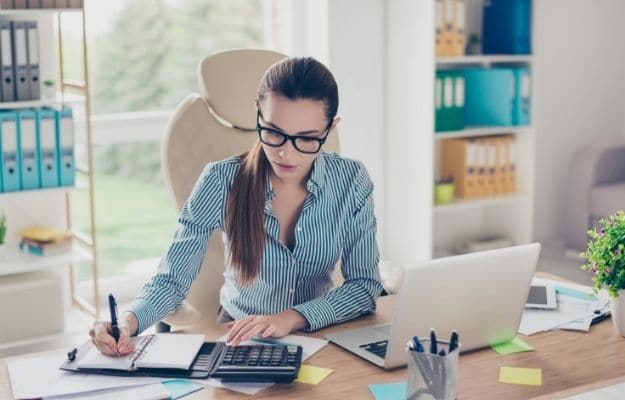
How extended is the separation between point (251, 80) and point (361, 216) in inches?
21.2

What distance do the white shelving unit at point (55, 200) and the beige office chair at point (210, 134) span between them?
1.14 m

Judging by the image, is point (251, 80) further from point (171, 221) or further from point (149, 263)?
point (171, 221)

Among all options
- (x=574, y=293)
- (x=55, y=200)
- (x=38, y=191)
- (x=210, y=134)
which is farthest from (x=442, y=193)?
(x=574, y=293)

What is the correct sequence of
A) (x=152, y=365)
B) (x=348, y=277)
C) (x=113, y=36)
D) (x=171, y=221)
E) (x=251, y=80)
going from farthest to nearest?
(x=171, y=221) → (x=113, y=36) → (x=251, y=80) → (x=348, y=277) → (x=152, y=365)

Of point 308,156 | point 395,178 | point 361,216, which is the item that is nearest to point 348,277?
point 361,216

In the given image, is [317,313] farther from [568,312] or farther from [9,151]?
[9,151]

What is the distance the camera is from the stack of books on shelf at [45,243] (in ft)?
11.5

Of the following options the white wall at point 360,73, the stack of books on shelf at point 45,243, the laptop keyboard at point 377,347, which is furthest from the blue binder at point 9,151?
the laptop keyboard at point 377,347

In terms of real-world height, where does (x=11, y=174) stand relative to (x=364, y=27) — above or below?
below

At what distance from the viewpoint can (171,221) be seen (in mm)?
5430

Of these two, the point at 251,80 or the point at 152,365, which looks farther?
the point at 251,80

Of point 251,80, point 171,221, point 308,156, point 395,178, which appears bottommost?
point 171,221

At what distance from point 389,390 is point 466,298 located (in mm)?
244

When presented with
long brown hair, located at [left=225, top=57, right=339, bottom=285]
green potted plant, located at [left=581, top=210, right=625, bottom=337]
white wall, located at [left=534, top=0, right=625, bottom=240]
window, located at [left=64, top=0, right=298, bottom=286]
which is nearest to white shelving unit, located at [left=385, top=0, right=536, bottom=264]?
white wall, located at [left=534, top=0, right=625, bottom=240]
